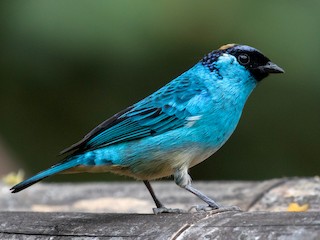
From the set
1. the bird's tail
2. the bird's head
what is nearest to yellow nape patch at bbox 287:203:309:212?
the bird's head

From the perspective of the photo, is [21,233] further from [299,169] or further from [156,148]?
[299,169]

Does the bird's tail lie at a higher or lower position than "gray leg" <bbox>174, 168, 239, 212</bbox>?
higher

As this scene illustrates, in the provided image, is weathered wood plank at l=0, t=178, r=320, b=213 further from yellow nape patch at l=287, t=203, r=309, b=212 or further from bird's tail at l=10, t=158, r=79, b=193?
bird's tail at l=10, t=158, r=79, b=193

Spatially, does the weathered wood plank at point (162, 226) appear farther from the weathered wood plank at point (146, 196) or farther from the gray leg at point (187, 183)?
the weathered wood plank at point (146, 196)

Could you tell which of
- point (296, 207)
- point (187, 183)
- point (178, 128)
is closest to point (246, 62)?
point (178, 128)

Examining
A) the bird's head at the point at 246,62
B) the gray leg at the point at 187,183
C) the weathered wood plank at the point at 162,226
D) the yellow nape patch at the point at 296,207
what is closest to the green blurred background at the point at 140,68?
the yellow nape patch at the point at 296,207

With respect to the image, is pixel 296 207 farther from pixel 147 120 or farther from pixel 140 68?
pixel 140 68

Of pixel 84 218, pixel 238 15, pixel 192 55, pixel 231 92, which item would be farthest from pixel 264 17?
pixel 84 218
